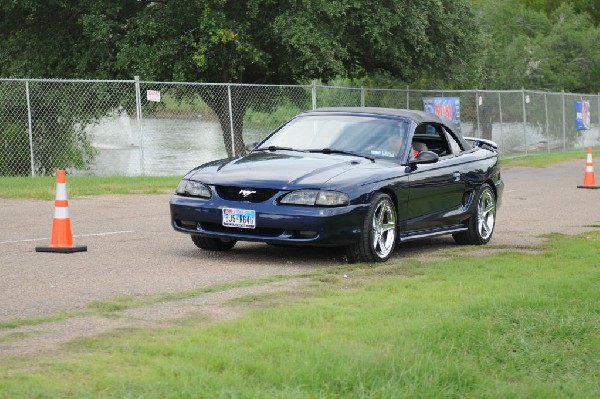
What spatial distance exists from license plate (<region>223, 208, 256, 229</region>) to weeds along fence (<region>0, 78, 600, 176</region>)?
12.3 metres

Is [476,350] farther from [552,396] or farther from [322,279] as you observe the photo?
[322,279]

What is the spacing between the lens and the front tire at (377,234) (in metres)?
10.8

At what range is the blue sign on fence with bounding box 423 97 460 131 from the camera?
106ft

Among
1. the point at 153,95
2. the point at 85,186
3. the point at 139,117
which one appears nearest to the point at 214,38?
the point at 153,95

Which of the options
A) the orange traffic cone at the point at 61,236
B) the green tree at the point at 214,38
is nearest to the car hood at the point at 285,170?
the orange traffic cone at the point at 61,236

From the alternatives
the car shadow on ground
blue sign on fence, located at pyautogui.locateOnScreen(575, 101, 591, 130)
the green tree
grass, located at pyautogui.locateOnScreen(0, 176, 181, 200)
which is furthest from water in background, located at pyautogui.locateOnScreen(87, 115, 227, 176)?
blue sign on fence, located at pyautogui.locateOnScreen(575, 101, 591, 130)

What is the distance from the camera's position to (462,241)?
13.0m

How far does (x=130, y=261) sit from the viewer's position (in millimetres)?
10609

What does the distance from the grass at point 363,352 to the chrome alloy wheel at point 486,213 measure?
4.09 meters

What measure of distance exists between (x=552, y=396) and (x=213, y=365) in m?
1.62

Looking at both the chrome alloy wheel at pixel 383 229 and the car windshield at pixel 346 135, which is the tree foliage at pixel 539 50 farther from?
the chrome alloy wheel at pixel 383 229

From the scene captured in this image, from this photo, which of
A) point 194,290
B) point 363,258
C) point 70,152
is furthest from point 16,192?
point 194,290

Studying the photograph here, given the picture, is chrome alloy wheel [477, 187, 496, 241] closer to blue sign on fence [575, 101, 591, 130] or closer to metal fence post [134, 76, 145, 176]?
metal fence post [134, 76, 145, 176]

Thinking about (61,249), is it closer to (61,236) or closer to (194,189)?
(61,236)
